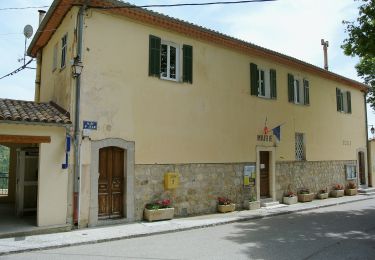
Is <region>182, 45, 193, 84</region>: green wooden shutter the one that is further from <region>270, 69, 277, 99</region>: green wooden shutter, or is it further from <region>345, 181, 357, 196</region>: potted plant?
<region>345, 181, 357, 196</region>: potted plant

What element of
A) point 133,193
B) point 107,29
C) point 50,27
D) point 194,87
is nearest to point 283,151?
point 194,87

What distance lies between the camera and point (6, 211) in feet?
39.4

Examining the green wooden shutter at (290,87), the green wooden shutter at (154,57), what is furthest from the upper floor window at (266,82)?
the green wooden shutter at (154,57)

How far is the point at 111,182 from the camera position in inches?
422

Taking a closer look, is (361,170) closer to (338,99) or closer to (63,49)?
(338,99)

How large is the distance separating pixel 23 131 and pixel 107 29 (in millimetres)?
3873

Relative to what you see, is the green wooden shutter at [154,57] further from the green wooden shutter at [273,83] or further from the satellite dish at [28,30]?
the green wooden shutter at [273,83]

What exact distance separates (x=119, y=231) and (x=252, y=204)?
6209 millimetres

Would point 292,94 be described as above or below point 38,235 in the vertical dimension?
above

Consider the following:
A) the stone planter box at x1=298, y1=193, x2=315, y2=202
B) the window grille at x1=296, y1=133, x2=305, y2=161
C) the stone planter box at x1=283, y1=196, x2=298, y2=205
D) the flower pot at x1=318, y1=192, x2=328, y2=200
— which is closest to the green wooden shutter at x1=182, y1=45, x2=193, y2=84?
the stone planter box at x1=283, y1=196, x2=298, y2=205

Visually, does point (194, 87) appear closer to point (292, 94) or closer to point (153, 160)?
point (153, 160)

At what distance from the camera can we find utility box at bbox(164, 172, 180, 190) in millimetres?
11445

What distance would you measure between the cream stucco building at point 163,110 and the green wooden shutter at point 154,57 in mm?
33

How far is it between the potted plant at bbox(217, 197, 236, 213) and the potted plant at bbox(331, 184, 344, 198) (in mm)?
8139
